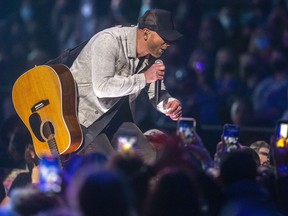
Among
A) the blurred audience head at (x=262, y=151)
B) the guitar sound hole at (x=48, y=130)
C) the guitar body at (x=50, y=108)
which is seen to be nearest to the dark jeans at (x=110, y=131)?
the guitar body at (x=50, y=108)

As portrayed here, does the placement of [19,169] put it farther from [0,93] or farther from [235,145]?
[0,93]

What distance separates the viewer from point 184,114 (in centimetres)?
1134

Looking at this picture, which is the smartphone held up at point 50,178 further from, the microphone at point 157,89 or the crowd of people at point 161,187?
the microphone at point 157,89

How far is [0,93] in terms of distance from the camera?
12.7m

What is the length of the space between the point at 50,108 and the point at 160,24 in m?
1.01

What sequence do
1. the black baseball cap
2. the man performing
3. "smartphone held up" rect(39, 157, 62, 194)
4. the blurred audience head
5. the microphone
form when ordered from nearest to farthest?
"smartphone held up" rect(39, 157, 62, 194), the man performing, the black baseball cap, the microphone, the blurred audience head

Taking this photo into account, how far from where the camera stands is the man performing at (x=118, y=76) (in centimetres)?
762

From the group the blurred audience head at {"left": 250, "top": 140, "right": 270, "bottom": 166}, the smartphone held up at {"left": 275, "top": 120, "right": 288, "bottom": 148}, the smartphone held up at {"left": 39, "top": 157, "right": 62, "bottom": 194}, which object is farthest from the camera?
the blurred audience head at {"left": 250, "top": 140, "right": 270, "bottom": 166}

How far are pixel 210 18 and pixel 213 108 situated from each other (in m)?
1.78

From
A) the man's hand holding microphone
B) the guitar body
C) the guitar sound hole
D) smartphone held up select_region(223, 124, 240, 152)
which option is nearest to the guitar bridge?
the guitar body

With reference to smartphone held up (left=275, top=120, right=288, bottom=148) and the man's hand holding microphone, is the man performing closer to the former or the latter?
the man's hand holding microphone

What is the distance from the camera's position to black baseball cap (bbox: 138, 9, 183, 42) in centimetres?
773

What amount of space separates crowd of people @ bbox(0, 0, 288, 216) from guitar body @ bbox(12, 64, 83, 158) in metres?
0.23

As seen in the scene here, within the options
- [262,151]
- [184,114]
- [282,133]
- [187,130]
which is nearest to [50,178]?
[187,130]
